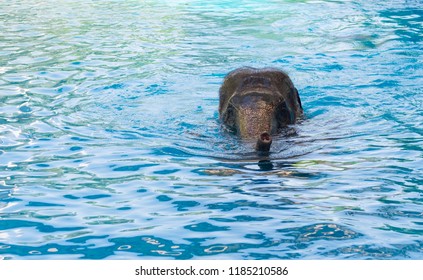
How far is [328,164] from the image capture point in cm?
849

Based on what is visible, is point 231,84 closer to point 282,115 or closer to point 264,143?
point 282,115

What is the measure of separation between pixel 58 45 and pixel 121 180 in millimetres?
9321

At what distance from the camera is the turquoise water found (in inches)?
256

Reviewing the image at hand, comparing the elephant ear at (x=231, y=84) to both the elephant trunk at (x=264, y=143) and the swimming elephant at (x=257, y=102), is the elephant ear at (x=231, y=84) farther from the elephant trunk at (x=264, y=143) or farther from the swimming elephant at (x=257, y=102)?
the elephant trunk at (x=264, y=143)

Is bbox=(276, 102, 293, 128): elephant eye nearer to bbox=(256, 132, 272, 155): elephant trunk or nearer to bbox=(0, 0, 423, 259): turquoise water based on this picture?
bbox=(0, 0, 423, 259): turquoise water

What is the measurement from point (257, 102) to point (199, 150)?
836 millimetres

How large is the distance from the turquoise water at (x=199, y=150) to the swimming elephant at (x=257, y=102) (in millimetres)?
208

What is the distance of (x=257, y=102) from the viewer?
9305 mm

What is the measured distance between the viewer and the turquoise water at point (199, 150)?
21.3ft

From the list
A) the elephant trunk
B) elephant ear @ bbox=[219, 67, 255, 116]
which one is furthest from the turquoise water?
elephant ear @ bbox=[219, 67, 255, 116]

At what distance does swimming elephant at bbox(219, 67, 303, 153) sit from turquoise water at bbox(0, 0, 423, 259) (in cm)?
21

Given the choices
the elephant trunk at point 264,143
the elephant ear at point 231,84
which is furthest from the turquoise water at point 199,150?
the elephant ear at point 231,84

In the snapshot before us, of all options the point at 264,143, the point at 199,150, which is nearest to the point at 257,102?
the point at 199,150
